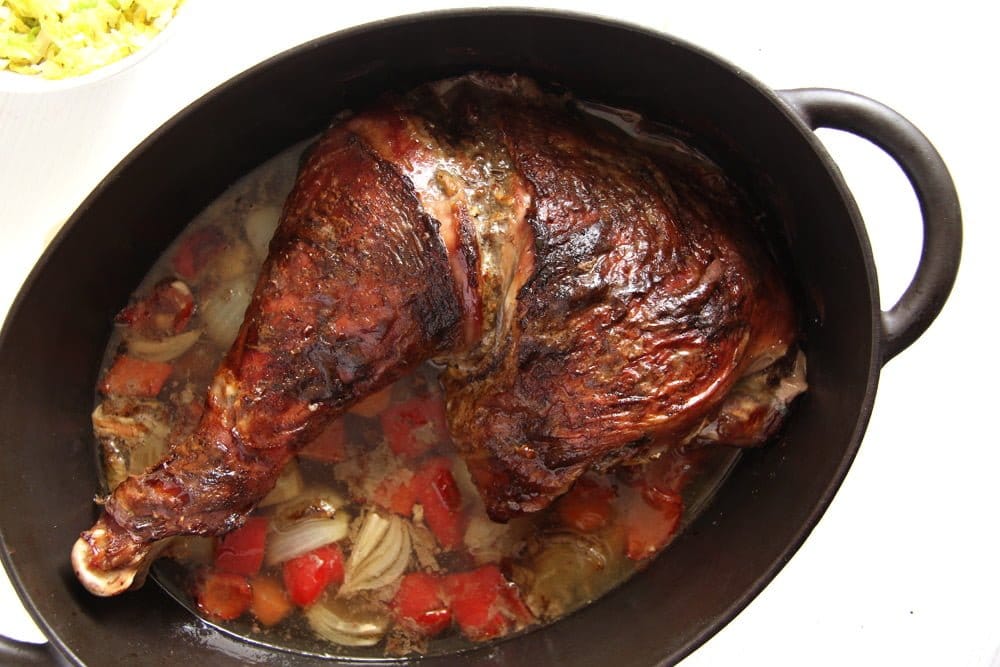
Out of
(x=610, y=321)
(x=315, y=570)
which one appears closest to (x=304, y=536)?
(x=315, y=570)

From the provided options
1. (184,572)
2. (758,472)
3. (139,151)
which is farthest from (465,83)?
(184,572)

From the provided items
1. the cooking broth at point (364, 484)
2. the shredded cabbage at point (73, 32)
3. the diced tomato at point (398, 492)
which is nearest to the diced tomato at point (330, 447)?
the cooking broth at point (364, 484)

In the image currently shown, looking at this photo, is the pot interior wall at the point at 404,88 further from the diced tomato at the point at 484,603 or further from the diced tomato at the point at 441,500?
the diced tomato at the point at 441,500

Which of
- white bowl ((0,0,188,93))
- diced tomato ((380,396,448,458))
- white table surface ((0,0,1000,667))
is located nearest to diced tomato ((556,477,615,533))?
diced tomato ((380,396,448,458))

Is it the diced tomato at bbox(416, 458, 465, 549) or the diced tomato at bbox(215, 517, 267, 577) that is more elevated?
the diced tomato at bbox(416, 458, 465, 549)

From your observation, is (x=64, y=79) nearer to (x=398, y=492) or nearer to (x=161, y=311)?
(x=161, y=311)

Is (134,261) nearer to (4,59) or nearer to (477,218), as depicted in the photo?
(4,59)

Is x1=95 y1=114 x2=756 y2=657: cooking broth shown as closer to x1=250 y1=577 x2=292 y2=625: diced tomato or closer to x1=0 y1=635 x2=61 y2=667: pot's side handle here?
x1=250 y1=577 x2=292 y2=625: diced tomato
